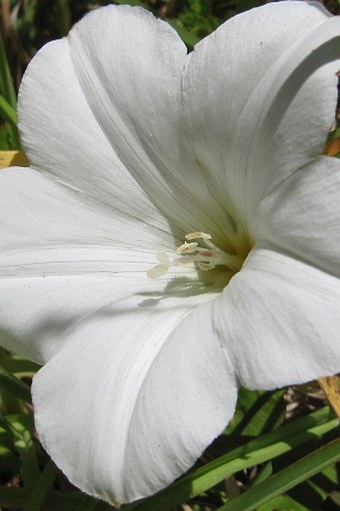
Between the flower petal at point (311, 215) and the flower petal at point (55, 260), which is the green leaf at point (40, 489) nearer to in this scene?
the flower petal at point (55, 260)

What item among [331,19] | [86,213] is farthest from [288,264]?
[86,213]

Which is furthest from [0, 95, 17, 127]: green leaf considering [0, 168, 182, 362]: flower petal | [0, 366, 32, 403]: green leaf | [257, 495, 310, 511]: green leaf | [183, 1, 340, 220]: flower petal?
[257, 495, 310, 511]: green leaf

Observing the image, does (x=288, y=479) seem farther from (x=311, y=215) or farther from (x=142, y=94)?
(x=142, y=94)

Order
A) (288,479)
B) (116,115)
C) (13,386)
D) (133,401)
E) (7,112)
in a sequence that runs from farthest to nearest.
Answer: (7,112) < (13,386) < (116,115) < (288,479) < (133,401)

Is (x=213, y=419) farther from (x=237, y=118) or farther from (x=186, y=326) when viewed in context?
(x=237, y=118)

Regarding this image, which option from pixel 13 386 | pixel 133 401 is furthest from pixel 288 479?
pixel 13 386

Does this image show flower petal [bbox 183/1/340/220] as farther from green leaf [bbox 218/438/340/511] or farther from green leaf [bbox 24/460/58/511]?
green leaf [bbox 24/460/58/511]

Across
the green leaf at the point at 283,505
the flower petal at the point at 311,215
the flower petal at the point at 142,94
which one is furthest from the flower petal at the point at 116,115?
the green leaf at the point at 283,505
